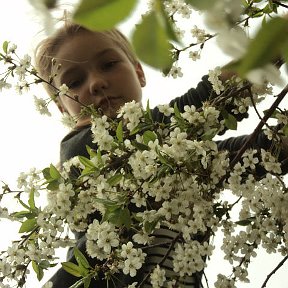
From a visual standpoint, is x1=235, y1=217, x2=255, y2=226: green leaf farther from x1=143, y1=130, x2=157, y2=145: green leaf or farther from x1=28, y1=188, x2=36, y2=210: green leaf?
x1=28, y1=188, x2=36, y2=210: green leaf

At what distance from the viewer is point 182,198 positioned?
2.07 ft

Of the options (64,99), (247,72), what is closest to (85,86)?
(64,99)

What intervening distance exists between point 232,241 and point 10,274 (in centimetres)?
29

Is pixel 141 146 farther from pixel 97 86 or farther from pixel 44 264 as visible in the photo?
pixel 97 86

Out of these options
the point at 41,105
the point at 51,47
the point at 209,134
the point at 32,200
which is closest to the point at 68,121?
the point at 41,105

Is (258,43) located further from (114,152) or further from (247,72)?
(114,152)

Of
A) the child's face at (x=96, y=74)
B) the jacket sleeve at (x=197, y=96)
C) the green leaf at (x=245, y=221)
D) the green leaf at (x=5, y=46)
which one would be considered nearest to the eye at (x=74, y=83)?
the child's face at (x=96, y=74)

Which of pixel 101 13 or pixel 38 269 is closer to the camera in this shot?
pixel 101 13

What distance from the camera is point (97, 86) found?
1030mm

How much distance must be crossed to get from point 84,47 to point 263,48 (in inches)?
41.7

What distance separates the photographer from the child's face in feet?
3.41

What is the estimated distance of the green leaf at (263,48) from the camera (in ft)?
0.37

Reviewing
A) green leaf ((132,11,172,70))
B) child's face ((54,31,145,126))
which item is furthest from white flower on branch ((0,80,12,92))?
green leaf ((132,11,172,70))

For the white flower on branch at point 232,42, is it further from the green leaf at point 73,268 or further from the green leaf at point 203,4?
the green leaf at point 73,268
